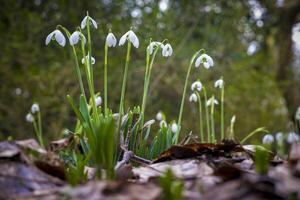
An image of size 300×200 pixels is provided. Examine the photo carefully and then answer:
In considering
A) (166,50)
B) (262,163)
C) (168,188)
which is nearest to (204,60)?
(166,50)

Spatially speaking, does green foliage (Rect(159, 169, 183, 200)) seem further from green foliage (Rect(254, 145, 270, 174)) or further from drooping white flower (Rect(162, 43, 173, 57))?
drooping white flower (Rect(162, 43, 173, 57))

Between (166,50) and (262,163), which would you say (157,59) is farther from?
(262,163)

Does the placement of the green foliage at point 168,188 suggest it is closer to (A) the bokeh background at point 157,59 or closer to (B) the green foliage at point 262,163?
(B) the green foliage at point 262,163

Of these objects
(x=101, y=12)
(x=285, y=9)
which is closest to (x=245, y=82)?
(x=285, y=9)

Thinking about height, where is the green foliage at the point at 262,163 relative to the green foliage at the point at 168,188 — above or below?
above

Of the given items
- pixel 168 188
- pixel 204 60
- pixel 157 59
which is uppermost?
pixel 157 59

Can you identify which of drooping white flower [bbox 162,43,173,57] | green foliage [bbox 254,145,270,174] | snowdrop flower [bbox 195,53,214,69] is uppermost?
drooping white flower [bbox 162,43,173,57]

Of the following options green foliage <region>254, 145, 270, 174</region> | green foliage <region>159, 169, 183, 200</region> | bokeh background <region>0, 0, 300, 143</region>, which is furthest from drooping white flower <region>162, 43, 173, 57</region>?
bokeh background <region>0, 0, 300, 143</region>

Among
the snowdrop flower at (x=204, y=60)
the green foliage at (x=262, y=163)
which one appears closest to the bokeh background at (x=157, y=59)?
the snowdrop flower at (x=204, y=60)
